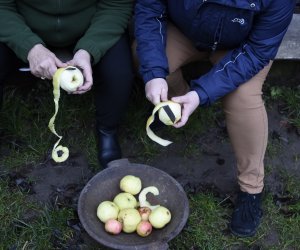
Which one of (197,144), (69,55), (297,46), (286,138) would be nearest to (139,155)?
(197,144)

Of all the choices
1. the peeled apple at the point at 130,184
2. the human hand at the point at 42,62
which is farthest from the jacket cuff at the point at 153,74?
the peeled apple at the point at 130,184

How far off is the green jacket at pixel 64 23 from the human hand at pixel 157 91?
343 millimetres

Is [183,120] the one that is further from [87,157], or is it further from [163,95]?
[87,157]

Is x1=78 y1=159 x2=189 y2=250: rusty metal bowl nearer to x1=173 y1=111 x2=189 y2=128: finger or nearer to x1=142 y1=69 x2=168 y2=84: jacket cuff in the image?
x1=173 y1=111 x2=189 y2=128: finger

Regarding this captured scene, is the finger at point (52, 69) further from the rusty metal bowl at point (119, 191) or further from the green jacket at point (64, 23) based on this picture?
the rusty metal bowl at point (119, 191)

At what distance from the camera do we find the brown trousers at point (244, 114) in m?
2.51

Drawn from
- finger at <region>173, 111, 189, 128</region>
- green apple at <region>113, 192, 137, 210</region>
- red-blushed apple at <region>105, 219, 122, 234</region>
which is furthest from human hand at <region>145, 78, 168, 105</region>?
red-blushed apple at <region>105, 219, 122, 234</region>

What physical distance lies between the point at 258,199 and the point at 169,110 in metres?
0.85

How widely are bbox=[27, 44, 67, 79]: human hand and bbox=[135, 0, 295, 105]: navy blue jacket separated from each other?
44cm

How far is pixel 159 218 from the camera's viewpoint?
2.42 m

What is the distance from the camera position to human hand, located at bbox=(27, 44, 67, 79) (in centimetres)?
245

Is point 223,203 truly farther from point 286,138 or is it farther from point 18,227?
point 18,227

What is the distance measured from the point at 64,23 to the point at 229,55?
0.89 metres

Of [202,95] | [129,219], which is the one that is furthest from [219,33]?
[129,219]
